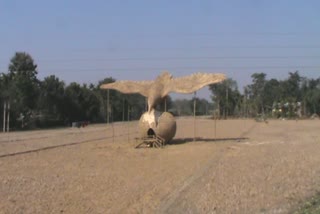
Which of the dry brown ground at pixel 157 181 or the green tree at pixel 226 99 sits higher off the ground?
the green tree at pixel 226 99

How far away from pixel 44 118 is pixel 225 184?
5867 centimetres

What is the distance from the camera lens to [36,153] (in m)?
26.7

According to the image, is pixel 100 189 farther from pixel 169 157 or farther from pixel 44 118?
pixel 44 118

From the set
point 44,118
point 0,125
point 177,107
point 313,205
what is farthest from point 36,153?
point 177,107

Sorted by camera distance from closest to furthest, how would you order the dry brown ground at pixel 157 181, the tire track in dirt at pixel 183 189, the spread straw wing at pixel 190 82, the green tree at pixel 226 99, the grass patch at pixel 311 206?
1. the grass patch at pixel 311 206
2. the tire track in dirt at pixel 183 189
3. the dry brown ground at pixel 157 181
4. the spread straw wing at pixel 190 82
5. the green tree at pixel 226 99

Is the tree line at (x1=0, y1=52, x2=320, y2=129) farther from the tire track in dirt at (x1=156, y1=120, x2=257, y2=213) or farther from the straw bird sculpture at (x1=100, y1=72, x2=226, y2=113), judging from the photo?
the tire track in dirt at (x1=156, y1=120, x2=257, y2=213)

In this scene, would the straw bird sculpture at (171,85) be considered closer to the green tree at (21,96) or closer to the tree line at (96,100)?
the tree line at (96,100)

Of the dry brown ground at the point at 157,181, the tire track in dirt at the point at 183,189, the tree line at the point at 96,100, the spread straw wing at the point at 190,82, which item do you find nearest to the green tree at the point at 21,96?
the tree line at the point at 96,100

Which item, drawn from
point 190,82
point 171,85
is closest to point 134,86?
point 171,85

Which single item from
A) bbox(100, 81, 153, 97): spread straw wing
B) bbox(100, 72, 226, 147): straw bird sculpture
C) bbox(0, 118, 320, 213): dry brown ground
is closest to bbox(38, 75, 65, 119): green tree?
bbox(100, 81, 153, 97): spread straw wing

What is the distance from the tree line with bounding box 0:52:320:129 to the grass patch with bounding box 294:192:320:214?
67.5 feet

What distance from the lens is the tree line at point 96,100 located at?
216 ft

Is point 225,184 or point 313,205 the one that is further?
point 225,184

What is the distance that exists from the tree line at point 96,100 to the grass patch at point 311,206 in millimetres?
20576
